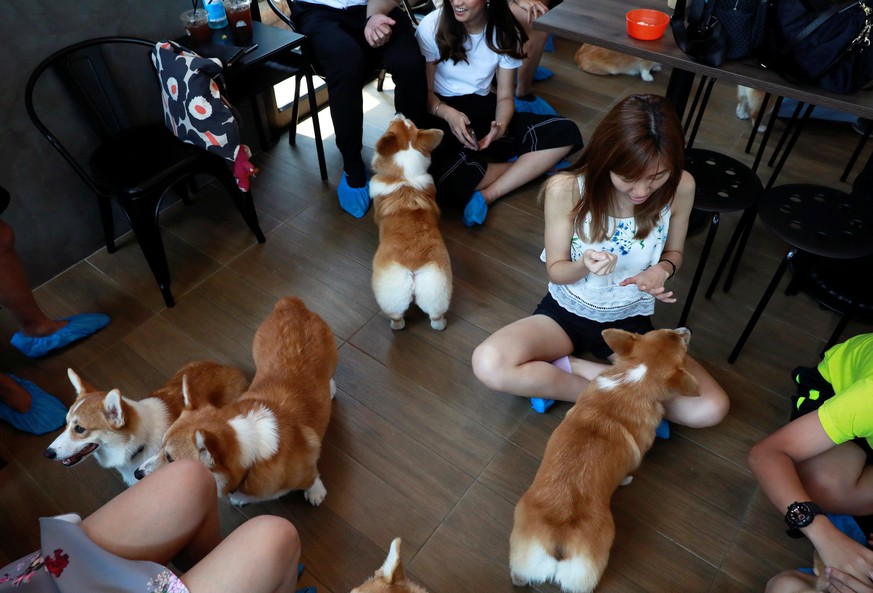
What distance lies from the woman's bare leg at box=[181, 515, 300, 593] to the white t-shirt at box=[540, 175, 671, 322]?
1.17m

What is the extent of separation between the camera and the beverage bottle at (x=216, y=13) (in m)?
2.40

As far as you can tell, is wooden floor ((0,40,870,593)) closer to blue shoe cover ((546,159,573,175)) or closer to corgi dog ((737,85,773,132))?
blue shoe cover ((546,159,573,175))

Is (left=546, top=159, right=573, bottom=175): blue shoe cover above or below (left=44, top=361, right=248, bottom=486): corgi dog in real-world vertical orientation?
below

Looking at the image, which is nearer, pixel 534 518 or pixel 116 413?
pixel 534 518

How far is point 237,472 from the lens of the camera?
4.90 feet

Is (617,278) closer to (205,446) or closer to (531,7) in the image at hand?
(205,446)

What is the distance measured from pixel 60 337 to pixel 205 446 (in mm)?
1246

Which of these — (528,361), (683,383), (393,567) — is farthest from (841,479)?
(393,567)

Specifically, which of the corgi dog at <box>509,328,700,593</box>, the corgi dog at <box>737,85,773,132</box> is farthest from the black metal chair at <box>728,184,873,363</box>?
the corgi dog at <box>737,85,773,132</box>

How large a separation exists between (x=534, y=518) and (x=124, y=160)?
2.01 metres

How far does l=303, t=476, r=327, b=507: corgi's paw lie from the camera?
5.82 feet

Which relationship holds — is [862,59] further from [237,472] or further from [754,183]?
[237,472]

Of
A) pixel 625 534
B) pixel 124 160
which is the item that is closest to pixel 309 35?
pixel 124 160

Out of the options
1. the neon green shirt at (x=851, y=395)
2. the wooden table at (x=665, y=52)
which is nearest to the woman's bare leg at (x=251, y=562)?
the neon green shirt at (x=851, y=395)
